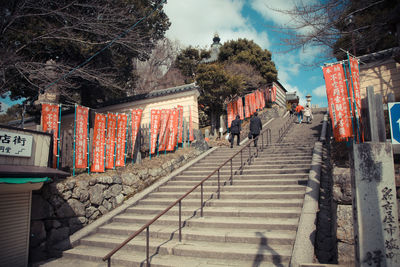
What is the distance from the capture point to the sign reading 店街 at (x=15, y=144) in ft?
18.1

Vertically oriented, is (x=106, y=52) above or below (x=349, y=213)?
above

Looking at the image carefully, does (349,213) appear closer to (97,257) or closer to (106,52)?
(97,257)

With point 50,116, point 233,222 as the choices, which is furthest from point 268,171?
point 50,116

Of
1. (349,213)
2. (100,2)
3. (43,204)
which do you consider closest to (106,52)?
(100,2)

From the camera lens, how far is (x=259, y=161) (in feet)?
33.6

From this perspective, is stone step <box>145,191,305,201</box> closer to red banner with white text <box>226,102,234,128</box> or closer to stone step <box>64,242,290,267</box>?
stone step <box>64,242,290,267</box>

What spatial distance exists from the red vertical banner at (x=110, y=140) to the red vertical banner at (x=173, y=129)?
3.08m

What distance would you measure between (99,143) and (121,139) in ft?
3.20

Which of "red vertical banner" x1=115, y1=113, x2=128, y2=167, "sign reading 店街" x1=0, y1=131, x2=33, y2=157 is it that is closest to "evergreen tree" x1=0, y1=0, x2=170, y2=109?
"red vertical banner" x1=115, y1=113, x2=128, y2=167

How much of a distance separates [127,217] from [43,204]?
7.79 feet

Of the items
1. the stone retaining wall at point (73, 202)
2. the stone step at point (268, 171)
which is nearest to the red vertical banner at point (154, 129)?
the stone retaining wall at point (73, 202)

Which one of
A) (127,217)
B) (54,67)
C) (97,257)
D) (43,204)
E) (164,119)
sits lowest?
(97,257)

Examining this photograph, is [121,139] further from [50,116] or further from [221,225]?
[221,225]

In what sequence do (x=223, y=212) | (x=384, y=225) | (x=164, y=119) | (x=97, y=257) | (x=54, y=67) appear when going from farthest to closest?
1. (x=164, y=119)
2. (x=54, y=67)
3. (x=223, y=212)
4. (x=97, y=257)
5. (x=384, y=225)
